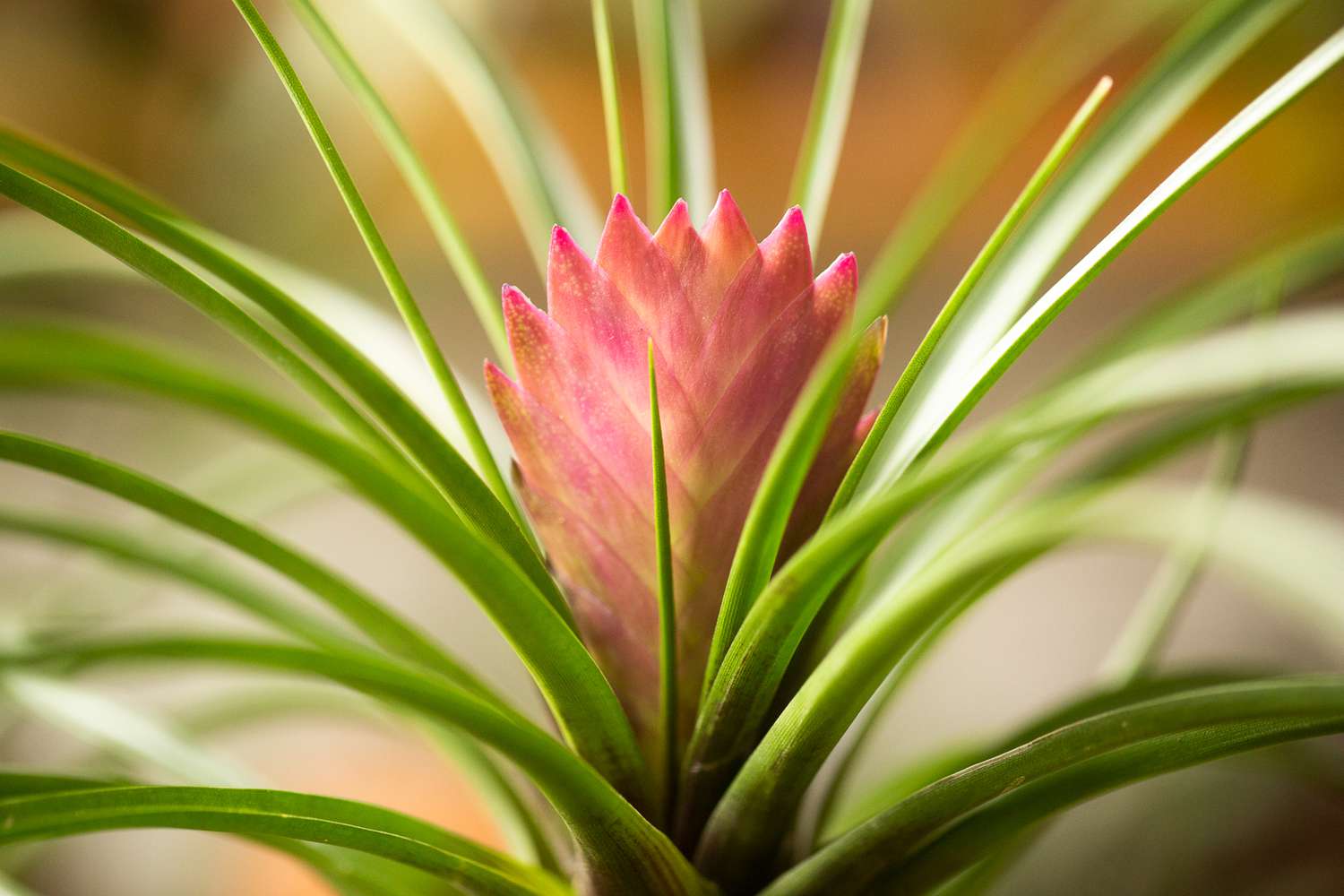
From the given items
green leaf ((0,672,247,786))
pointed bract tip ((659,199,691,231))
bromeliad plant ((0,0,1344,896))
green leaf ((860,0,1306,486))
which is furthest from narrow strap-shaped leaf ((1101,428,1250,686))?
green leaf ((0,672,247,786))

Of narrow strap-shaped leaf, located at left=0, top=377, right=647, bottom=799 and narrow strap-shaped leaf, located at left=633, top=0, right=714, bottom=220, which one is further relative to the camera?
narrow strap-shaped leaf, located at left=633, top=0, right=714, bottom=220

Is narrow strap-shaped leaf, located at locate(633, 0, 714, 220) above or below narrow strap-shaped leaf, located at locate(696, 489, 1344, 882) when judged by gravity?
above

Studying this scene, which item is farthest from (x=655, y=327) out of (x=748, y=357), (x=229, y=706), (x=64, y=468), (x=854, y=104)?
(x=854, y=104)

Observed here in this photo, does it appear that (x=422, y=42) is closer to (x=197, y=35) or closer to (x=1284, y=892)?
(x=1284, y=892)

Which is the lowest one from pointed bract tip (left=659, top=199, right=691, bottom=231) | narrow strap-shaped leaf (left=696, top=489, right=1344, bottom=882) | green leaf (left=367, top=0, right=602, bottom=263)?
narrow strap-shaped leaf (left=696, top=489, right=1344, bottom=882)

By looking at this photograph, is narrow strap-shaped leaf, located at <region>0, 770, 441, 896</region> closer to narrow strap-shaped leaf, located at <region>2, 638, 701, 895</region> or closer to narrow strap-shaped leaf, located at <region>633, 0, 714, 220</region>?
narrow strap-shaped leaf, located at <region>2, 638, 701, 895</region>

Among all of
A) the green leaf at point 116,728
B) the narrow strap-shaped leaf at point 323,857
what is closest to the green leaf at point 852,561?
the narrow strap-shaped leaf at point 323,857
